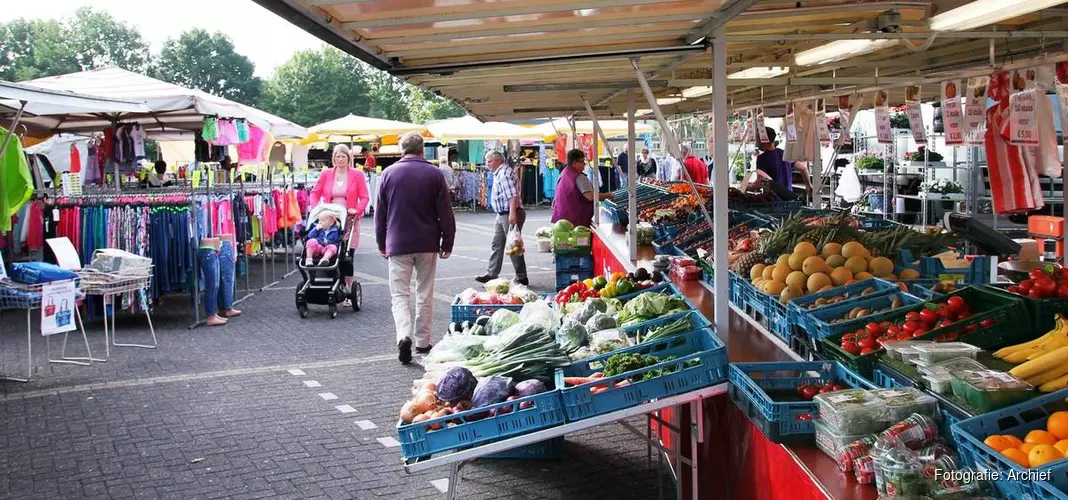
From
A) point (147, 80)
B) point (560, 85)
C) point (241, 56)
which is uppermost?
point (241, 56)

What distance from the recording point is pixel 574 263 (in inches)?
447

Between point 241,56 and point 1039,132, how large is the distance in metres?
73.8

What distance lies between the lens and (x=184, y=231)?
10.6m

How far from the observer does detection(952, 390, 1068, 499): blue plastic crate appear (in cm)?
260

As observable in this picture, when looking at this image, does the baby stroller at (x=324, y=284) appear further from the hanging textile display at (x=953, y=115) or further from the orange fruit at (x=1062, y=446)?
the orange fruit at (x=1062, y=446)

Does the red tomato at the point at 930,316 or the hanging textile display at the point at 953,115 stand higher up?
the hanging textile display at the point at 953,115

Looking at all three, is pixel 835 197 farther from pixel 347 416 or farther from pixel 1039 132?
pixel 347 416

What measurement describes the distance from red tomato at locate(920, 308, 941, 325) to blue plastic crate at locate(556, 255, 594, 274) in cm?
734

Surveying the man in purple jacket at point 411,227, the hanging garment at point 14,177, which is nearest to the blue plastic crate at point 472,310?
the man in purple jacket at point 411,227

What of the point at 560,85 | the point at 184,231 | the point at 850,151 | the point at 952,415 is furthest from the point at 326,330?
the point at 850,151

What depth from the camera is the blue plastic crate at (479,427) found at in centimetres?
384

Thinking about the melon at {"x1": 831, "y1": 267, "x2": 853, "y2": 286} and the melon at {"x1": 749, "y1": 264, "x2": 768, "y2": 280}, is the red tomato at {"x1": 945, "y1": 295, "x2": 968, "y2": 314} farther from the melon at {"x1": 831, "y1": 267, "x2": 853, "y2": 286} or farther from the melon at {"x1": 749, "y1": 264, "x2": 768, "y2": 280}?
the melon at {"x1": 749, "y1": 264, "x2": 768, "y2": 280}

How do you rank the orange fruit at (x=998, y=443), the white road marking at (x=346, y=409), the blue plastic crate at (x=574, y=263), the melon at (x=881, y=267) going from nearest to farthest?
the orange fruit at (x=998, y=443) → the melon at (x=881, y=267) → the white road marking at (x=346, y=409) → the blue plastic crate at (x=574, y=263)

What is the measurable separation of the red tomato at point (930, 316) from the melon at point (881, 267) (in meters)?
1.29
